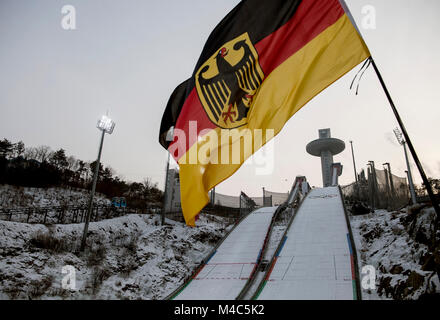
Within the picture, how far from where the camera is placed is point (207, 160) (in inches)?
172

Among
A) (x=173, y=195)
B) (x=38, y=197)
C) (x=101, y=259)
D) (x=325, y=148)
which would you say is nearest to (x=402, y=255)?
(x=101, y=259)

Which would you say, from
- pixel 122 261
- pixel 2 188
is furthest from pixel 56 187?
pixel 122 261

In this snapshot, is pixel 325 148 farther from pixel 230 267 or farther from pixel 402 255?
Result: pixel 402 255

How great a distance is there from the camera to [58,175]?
103 feet

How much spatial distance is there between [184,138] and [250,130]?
1.13 m

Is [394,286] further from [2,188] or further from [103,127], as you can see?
[2,188]

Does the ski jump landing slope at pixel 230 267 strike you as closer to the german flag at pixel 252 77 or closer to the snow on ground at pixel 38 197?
the german flag at pixel 252 77

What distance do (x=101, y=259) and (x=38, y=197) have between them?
1796cm

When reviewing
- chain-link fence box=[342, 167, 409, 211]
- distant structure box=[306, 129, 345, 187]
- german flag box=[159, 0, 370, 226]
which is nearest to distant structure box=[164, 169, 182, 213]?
chain-link fence box=[342, 167, 409, 211]

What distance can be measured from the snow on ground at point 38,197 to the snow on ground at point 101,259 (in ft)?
36.4

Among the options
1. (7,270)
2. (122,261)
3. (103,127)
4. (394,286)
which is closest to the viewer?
(394,286)

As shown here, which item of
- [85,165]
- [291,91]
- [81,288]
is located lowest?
[81,288]

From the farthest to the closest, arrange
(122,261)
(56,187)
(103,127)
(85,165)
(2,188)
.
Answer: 1. (85,165)
2. (56,187)
3. (2,188)
4. (103,127)
5. (122,261)

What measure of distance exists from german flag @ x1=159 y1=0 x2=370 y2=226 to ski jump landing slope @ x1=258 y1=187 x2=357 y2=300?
6.08 m
